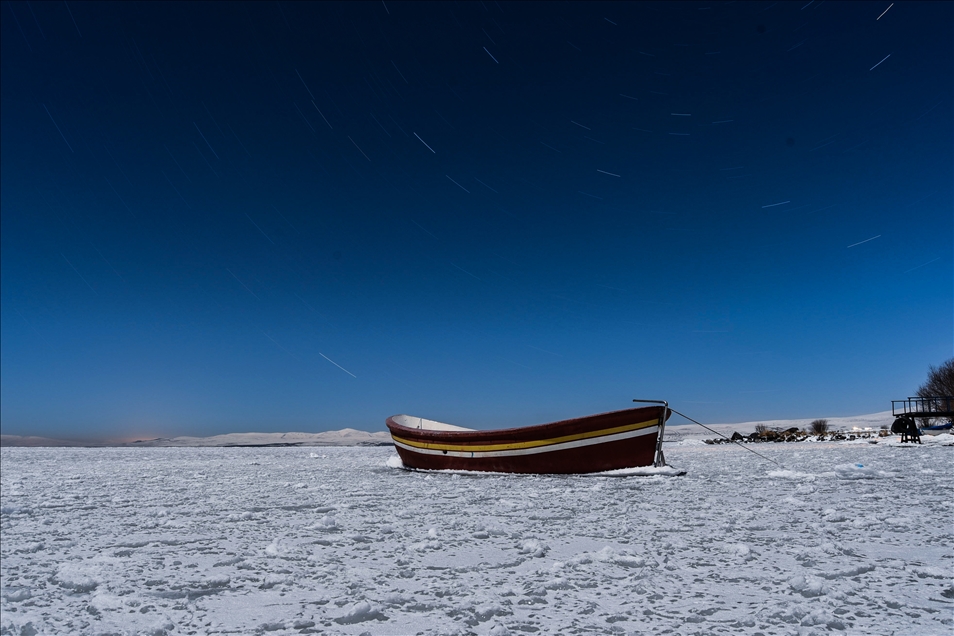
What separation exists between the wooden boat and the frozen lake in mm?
3894

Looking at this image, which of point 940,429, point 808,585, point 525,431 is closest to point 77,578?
point 808,585

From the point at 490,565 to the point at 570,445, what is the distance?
993 centimetres

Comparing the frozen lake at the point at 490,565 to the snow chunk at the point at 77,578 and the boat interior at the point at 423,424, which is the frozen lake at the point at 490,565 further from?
the boat interior at the point at 423,424

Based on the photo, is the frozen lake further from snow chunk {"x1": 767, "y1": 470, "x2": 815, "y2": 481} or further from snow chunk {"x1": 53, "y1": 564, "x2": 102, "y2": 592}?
snow chunk {"x1": 767, "y1": 470, "x2": 815, "y2": 481}

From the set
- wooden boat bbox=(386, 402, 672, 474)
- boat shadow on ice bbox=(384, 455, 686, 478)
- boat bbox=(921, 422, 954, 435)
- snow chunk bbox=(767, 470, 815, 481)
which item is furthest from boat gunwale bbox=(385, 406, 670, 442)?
boat bbox=(921, 422, 954, 435)

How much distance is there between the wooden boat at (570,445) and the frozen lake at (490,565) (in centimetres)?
389

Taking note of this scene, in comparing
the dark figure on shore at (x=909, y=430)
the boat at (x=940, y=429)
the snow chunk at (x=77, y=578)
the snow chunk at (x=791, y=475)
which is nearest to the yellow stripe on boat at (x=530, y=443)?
the snow chunk at (x=791, y=475)

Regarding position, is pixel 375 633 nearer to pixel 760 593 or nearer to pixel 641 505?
pixel 760 593

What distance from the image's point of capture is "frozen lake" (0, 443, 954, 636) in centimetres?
397

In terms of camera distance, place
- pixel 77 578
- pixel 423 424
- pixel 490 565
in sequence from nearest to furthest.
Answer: pixel 77 578 → pixel 490 565 → pixel 423 424

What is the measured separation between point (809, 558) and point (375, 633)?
4.47 metres

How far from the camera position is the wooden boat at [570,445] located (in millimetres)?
14516

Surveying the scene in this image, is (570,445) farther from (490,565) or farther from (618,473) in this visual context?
(490,565)

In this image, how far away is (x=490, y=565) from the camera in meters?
5.47
